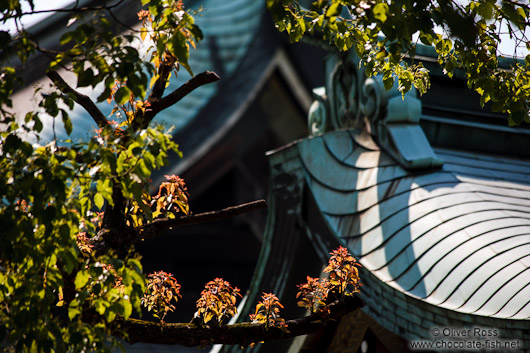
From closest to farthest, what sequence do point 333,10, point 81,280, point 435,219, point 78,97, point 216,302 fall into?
point 81,280
point 333,10
point 78,97
point 216,302
point 435,219

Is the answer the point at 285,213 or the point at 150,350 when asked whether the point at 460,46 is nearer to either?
the point at 285,213

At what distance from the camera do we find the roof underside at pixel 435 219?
12.0 ft

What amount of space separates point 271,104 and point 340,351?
8074mm

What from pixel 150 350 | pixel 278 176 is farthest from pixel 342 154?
pixel 150 350

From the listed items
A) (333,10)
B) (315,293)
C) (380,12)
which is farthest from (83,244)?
(380,12)

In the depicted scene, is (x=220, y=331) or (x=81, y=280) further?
(x=220, y=331)

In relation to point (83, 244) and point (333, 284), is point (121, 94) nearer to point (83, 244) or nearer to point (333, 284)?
point (83, 244)

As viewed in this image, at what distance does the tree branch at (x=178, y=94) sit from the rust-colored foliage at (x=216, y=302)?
2.10 feet

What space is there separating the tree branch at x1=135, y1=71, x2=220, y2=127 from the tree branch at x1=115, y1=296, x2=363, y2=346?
70 cm

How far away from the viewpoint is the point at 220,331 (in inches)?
114

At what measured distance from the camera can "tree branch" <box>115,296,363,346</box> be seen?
2.80m

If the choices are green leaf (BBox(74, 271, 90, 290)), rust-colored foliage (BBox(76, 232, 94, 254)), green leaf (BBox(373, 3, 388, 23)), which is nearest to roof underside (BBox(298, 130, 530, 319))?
green leaf (BBox(373, 3, 388, 23))

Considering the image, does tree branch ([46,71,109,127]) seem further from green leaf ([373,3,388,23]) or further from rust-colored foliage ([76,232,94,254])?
green leaf ([373,3,388,23])

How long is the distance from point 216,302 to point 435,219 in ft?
5.23
